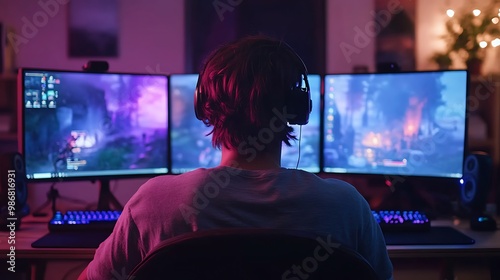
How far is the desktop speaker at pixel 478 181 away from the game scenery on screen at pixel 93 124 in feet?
3.88

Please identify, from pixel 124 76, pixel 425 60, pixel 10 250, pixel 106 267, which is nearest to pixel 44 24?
pixel 124 76

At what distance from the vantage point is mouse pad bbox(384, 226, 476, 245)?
1.58m

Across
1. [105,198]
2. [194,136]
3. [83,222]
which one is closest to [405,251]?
[194,136]

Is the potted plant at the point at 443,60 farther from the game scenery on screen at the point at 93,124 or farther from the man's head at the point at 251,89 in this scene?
the man's head at the point at 251,89

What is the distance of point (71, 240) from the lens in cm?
160

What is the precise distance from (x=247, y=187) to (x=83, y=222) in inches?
38.5

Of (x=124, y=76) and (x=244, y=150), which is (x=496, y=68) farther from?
(x=244, y=150)

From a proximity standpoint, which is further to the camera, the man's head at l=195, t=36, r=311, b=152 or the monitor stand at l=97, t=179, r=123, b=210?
the monitor stand at l=97, t=179, r=123, b=210

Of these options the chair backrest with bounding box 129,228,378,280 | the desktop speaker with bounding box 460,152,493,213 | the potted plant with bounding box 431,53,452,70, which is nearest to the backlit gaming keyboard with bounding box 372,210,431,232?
the desktop speaker with bounding box 460,152,493,213

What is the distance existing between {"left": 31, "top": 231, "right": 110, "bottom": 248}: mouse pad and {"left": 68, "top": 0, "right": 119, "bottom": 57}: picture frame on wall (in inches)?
A: 66.5

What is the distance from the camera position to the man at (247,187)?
36.2 inches

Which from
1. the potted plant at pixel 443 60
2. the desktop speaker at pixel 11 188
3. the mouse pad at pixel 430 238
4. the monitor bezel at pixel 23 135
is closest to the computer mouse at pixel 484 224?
the mouse pad at pixel 430 238

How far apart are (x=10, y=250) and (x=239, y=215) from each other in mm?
979

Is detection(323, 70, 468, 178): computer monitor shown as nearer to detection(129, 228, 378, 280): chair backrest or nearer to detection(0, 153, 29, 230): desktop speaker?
detection(0, 153, 29, 230): desktop speaker
